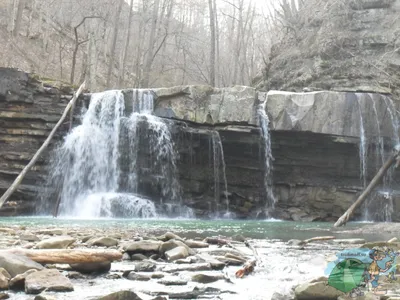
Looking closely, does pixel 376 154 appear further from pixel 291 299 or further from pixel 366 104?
pixel 291 299

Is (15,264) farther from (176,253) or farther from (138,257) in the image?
(176,253)

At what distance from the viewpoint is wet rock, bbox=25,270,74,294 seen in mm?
2926

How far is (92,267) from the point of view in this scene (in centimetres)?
363

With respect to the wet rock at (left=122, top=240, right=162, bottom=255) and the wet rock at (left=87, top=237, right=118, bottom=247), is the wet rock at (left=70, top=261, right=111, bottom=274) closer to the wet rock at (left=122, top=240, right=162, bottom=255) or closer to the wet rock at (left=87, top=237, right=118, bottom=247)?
the wet rock at (left=122, top=240, right=162, bottom=255)

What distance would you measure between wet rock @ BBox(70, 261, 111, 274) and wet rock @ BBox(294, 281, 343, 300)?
1.73m

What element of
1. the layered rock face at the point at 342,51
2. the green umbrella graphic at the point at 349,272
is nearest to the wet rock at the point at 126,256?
the green umbrella graphic at the point at 349,272

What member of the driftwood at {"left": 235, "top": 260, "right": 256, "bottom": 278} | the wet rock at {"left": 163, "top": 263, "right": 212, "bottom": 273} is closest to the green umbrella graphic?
the driftwood at {"left": 235, "top": 260, "right": 256, "bottom": 278}

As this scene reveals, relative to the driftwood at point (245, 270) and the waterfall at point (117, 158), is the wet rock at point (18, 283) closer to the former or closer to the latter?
the driftwood at point (245, 270)

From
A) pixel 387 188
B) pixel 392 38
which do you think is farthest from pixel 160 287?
pixel 392 38

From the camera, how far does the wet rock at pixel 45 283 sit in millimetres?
2926

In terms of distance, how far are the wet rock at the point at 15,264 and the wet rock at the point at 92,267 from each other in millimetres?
383

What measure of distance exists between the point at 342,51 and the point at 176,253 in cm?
1694

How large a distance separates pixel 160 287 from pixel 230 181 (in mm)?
13505

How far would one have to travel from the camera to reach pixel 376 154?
15492mm
